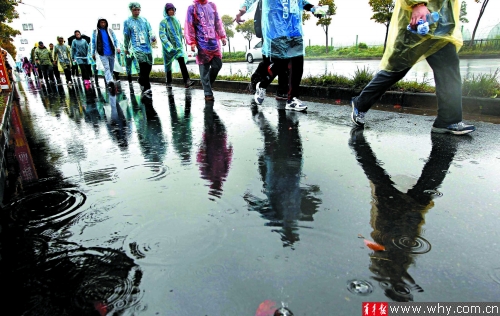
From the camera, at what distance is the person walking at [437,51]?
3.17 meters

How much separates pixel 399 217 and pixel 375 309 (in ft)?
2.46

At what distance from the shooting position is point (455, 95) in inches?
132

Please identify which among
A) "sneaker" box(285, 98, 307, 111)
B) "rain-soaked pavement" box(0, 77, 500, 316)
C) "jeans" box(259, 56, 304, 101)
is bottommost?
"rain-soaked pavement" box(0, 77, 500, 316)

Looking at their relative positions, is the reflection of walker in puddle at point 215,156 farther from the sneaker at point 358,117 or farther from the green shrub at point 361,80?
the green shrub at point 361,80

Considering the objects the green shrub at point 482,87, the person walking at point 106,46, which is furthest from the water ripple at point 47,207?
the person walking at point 106,46

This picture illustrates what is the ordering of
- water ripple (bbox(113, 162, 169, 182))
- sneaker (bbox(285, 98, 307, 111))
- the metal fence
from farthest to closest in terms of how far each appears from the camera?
the metal fence
sneaker (bbox(285, 98, 307, 111))
water ripple (bbox(113, 162, 169, 182))

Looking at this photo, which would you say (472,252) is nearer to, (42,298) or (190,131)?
(42,298)

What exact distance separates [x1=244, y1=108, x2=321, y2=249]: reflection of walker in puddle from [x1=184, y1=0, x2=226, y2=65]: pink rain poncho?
11.3 feet

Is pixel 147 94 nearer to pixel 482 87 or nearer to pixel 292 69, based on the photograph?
pixel 292 69

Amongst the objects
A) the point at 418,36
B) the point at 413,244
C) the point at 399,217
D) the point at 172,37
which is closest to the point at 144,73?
the point at 172,37

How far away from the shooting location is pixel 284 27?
4.79 metres

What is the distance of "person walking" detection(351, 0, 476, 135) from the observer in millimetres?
3173

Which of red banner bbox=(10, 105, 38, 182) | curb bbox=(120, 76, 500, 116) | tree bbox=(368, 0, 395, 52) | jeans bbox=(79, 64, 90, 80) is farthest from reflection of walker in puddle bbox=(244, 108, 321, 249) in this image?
tree bbox=(368, 0, 395, 52)

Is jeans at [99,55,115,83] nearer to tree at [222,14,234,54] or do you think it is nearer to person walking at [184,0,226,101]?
person walking at [184,0,226,101]
